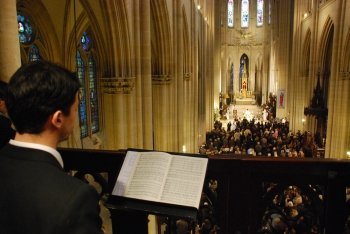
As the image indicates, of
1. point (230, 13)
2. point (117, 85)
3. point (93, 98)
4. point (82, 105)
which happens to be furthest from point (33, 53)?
point (230, 13)

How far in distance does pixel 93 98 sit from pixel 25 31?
20.0ft

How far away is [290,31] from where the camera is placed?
31656 millimetres

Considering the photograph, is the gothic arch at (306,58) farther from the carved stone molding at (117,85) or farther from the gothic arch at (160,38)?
the carved stone molding at (117,85)

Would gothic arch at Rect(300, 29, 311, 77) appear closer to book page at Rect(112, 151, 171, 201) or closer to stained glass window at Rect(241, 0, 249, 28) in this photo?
stained glass window at Rect(241, 0, 249, 28)

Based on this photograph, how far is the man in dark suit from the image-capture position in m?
1.30

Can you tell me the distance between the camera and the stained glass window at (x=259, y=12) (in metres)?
43.7

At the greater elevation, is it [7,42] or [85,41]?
[85,41]

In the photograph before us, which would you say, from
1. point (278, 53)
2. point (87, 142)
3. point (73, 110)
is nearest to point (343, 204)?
point (73, 110)

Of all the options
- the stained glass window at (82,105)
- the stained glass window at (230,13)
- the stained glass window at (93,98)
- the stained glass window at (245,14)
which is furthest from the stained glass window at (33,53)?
the stained glass window at (245,14)

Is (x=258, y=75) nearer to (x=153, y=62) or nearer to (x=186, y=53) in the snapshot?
(x=186, y=53)

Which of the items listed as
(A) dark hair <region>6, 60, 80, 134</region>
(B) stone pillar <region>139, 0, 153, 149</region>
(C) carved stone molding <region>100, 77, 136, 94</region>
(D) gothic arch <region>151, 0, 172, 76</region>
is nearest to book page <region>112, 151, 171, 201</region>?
(A) dark hair <region>6, 60, 80, 134</region>

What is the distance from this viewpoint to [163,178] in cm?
221

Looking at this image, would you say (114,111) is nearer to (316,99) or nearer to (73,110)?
(73,110)

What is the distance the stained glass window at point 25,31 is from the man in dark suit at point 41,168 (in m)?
14.2
